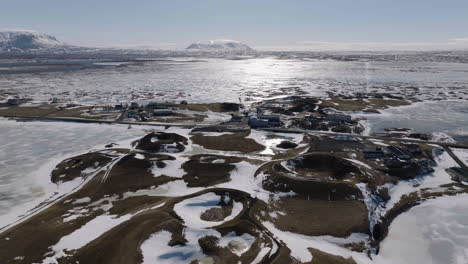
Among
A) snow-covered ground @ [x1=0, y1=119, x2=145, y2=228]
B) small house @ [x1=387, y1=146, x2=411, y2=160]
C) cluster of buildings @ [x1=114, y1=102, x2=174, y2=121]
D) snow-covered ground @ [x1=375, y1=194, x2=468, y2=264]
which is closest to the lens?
snow-covered ground @ [x1=375, y1=194, x2=468, y2=264]

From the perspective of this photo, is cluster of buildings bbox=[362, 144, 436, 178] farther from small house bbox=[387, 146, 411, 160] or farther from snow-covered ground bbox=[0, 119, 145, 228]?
snow-covered ground bbox=[0, 119, 145, 228]

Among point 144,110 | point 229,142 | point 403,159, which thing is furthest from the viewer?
point 144,110

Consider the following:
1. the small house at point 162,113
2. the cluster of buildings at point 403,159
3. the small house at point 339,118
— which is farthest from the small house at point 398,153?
the small house at point 162,113

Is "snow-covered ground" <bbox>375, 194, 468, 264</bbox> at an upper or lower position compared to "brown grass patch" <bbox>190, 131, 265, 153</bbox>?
lower

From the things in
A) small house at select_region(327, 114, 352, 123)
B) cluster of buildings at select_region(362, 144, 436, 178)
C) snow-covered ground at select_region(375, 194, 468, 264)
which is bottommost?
snow-covered ground at select_region(375, 194, 468, 264)

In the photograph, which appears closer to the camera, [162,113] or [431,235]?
[431,235]

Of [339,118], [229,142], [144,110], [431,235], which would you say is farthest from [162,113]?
[431,235]

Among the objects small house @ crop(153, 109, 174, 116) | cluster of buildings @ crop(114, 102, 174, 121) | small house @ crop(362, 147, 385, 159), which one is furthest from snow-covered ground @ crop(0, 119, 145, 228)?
small house @ crop(362, 147, 385, 159)

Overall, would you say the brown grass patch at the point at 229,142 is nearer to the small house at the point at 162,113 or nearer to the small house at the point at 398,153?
the small house at the point at 162,113

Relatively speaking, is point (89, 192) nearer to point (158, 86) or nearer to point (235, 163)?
point (235, 163)

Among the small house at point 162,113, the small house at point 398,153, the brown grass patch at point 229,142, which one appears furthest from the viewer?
the small house at point 162,113

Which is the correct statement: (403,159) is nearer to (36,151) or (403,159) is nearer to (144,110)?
(36,151)
